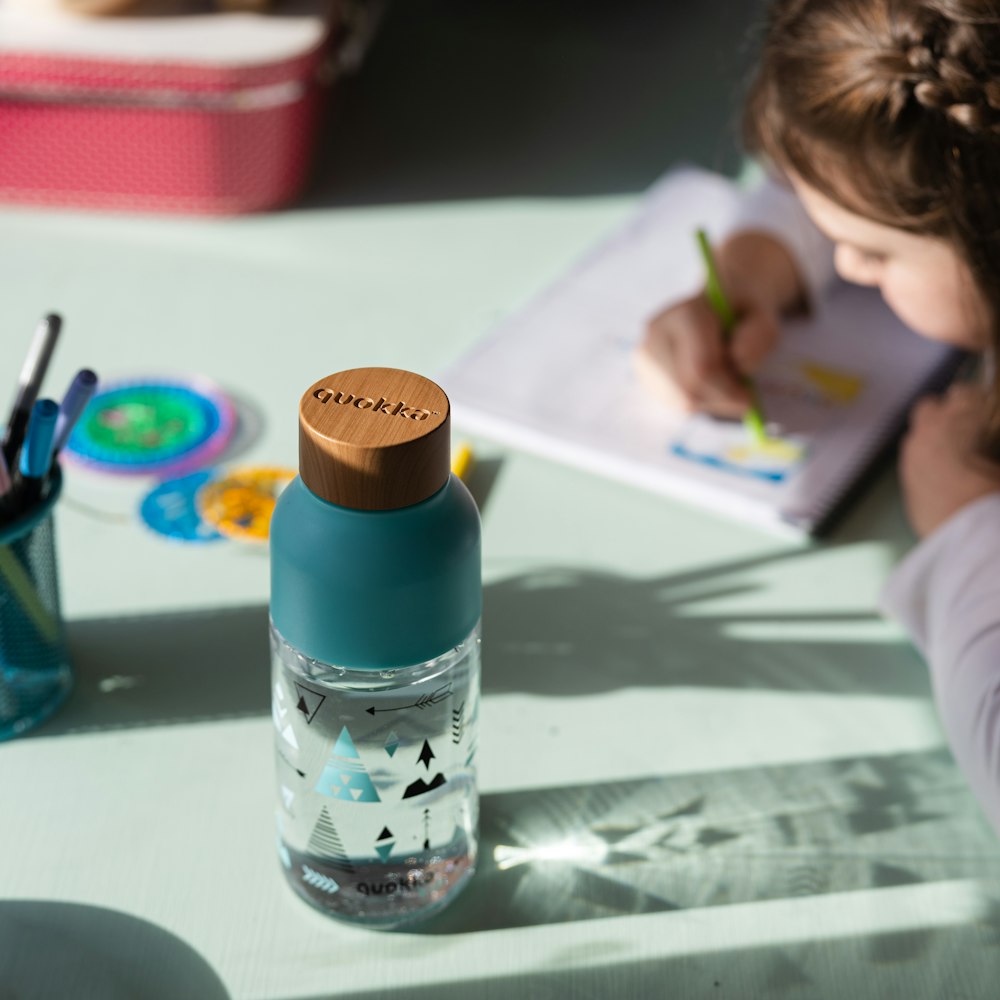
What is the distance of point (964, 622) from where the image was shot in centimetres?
61

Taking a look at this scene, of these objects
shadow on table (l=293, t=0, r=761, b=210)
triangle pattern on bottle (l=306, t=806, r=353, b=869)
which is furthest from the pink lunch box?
triangle pattern on bottle (l=306, t=806, r=353, b=869)

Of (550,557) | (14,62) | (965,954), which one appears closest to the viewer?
(965,954)

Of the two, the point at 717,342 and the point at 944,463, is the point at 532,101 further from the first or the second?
the point at 944,463

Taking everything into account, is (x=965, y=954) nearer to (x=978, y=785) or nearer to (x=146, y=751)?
(x=978, y=785)

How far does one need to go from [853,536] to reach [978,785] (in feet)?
0.63

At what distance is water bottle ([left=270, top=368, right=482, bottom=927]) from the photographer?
16.0 inches

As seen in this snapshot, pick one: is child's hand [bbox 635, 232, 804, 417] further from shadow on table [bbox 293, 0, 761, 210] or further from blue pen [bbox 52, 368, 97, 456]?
blue pen [bbox 52, 368, 97, 456]

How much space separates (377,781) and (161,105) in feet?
1.98

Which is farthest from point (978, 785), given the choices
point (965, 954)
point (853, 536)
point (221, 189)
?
point (221, 189)

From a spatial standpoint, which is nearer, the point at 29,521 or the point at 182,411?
the point at 29,521

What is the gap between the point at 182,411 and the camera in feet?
2.49

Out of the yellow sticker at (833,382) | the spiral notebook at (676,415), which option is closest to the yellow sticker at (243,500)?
the spiral notebook at (676,415)

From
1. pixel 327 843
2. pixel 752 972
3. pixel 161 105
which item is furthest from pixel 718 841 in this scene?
pixel 161 105

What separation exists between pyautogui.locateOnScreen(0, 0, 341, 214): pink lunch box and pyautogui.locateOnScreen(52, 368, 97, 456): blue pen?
0.42m
